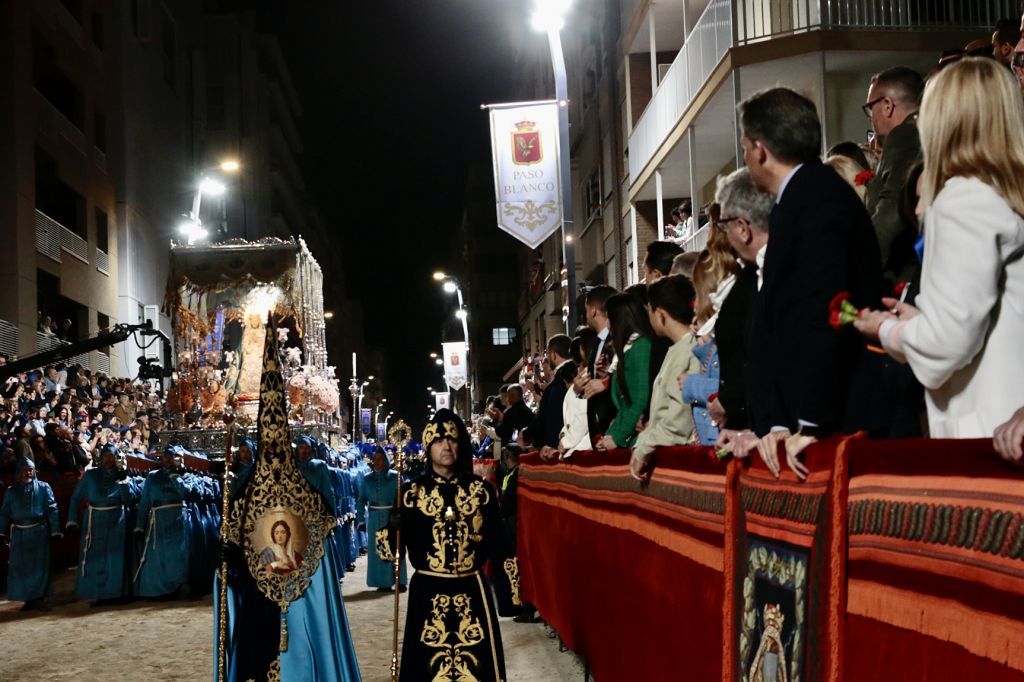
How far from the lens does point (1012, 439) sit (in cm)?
219

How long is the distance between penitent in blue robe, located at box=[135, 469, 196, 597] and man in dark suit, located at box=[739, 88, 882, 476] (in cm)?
1422

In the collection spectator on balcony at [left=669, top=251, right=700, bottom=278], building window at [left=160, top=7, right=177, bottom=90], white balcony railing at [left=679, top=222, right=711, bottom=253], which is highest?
building window at [left=160, top=7, right=177, bottom=90]

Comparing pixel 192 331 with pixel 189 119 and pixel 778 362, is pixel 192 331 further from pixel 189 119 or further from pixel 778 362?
pixel 189 119

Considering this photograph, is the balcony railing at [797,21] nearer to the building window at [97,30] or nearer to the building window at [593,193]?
the building window at [593,193]

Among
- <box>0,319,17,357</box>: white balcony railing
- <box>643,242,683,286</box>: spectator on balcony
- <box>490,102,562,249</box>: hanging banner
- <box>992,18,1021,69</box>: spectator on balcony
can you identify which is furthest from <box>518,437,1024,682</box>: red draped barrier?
<box>0,319,17,357</box>: white balcony railing

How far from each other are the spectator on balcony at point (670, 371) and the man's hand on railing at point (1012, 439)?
3.46 meters

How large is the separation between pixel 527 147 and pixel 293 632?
11240mm

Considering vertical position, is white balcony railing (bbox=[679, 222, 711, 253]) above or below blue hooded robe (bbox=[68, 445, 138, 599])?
above

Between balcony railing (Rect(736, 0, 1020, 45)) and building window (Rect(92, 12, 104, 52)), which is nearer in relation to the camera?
balcony railing (Rect(736, 0, 1020, 45))

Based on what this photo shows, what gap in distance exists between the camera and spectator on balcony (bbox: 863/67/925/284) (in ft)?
14.0

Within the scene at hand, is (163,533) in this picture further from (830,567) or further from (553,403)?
(830,567)

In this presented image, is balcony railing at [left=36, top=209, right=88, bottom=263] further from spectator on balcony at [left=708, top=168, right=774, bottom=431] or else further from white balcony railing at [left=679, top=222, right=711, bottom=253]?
spectator on balcony at [left=708, top=168, right=774, bottom=431]

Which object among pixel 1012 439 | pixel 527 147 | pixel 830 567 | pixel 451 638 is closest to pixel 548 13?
pixel 527 147

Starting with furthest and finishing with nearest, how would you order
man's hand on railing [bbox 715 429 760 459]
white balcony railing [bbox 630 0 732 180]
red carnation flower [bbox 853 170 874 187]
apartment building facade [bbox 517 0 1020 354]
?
1. white balcony railing [bbox 630 0 732 180]
2. apartment building facade [bbox 517 0 1020 354]
3. red carnation flower [bbox 853 170 874 187]
4. man's hand on railing [bbox 715 429 760 459]
